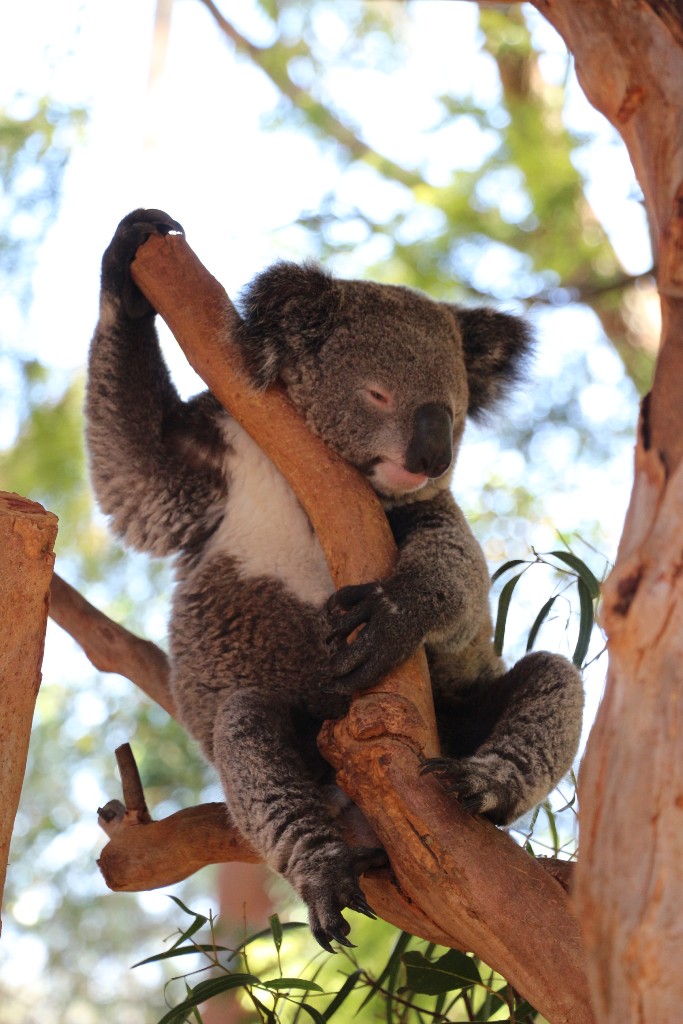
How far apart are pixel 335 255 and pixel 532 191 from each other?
1.15m

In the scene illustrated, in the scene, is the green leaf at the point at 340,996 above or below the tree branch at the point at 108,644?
below

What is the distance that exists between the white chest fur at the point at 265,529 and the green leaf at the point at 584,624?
26.5 inches

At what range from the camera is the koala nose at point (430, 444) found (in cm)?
249

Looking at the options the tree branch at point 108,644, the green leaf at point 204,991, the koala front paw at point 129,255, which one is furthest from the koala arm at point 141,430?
the green leaf at point 204,991

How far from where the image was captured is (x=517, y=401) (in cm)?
313

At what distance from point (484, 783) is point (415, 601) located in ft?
1.35

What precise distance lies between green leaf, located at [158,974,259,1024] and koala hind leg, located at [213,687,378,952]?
22 centimetres

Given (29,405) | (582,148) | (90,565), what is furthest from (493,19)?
(90,565)

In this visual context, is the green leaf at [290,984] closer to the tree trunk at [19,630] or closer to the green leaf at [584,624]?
the tree trunk at [19,630]

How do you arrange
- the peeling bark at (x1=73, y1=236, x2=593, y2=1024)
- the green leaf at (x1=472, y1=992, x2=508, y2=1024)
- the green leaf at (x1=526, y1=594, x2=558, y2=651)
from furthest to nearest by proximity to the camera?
the green leaf at (x1=526, y1=594, x2=558, y2=651)
the green leaf at (x1=472, y1=992, x2=508, y2=1024)
the peeling bark at (x1=73, y1=236, x2=593, y2=1024)

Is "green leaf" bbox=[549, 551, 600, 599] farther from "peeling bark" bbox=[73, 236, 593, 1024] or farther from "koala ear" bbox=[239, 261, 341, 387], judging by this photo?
"koala ear" bbox=[239, 261, 341, 387]

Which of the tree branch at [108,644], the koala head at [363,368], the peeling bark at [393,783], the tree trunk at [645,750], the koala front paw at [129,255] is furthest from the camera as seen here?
the tree branch at [108,644]

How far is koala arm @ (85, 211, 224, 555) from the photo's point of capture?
2758mm

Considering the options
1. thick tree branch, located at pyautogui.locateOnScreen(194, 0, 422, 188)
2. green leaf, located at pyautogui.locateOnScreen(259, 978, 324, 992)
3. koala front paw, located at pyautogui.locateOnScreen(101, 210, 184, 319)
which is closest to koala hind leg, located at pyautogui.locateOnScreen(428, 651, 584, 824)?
green leaf, located at pyautogui.locateOnScreen(259, 978, 324, 992)
